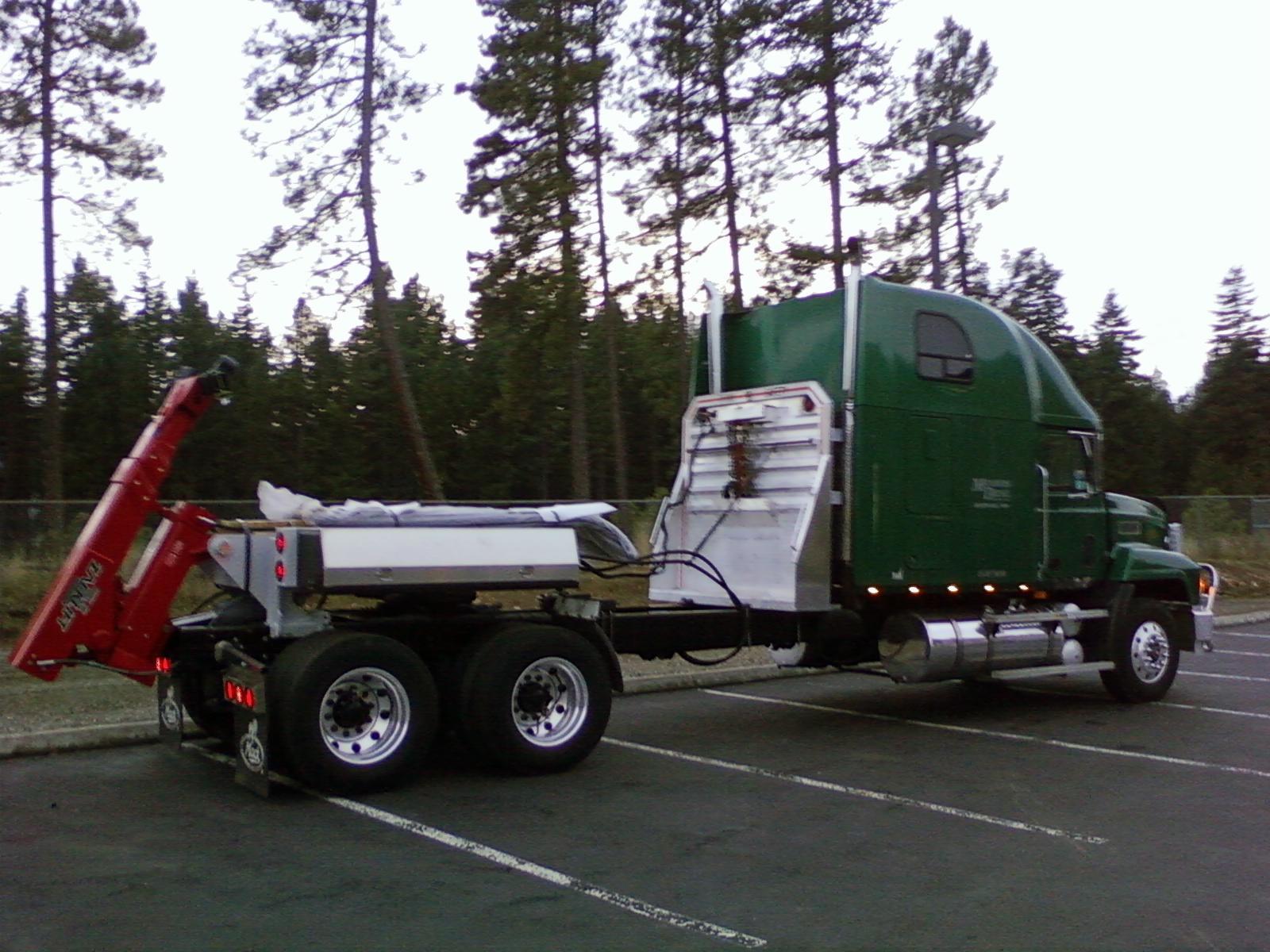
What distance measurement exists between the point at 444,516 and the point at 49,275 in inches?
742

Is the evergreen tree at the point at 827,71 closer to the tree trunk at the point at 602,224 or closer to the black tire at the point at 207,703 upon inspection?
the tree trunk at the point at 602,224

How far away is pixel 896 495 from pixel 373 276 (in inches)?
572

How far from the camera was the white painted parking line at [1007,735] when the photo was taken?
27.5ft

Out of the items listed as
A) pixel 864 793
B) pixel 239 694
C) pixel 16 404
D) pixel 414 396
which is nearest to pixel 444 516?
pixel 239 694

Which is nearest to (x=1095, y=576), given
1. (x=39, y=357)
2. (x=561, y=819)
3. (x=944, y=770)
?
(x=944, y=770)

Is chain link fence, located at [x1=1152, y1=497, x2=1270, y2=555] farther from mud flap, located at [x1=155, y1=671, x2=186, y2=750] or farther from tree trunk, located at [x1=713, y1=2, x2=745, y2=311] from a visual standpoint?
mud flap, located at [x1=155, y1=671, x2=186, y2=750]

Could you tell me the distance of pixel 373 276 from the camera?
72.1 ft

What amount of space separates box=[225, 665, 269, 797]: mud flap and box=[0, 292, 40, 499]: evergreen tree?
32.1m

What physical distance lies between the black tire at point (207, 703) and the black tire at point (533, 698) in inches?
62.7

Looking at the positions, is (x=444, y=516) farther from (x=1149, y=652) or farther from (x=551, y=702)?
(x=1149, y=652)

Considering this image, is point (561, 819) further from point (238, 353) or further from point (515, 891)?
point (238, 353)

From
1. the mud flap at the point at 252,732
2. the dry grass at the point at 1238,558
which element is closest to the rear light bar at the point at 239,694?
the mud flap at the point at 252,732

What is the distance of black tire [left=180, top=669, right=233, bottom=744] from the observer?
7.96 meters

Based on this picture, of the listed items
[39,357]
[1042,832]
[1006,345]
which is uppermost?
[39,357]
